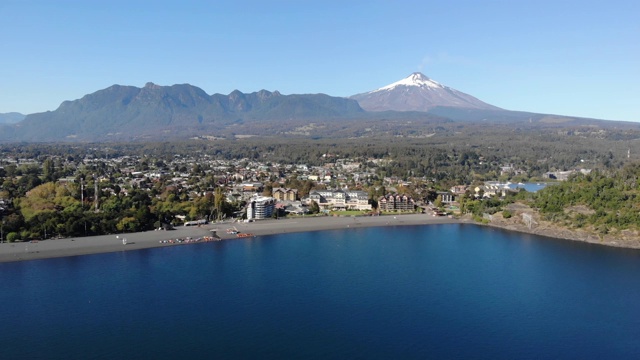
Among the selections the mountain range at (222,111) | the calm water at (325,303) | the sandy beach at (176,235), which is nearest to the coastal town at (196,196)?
the sandy beach at (176,235)

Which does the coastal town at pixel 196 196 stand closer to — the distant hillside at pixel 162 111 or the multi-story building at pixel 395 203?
the multi-story building at pixel 395 203

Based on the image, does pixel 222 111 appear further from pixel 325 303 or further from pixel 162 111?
pixel 325 303

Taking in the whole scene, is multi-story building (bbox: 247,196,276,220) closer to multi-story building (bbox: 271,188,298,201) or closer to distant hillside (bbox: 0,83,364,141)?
multi-story building (bbox: 271,188,298,201)

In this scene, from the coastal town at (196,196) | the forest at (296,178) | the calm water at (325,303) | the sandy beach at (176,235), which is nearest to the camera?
the calm water at (325,303)

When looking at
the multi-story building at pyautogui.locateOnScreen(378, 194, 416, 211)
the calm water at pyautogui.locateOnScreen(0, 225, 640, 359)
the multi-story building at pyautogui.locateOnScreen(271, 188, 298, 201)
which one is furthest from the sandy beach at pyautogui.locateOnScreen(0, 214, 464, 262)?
the multi-story building at pyautogui.locateOnScreen(271, 188, 298, 201)

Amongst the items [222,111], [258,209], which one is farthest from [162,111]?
[258,209]
